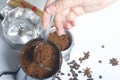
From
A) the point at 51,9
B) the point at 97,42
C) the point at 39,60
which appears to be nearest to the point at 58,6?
the point at 51,9

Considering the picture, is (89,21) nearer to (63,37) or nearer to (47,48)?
(63,37)

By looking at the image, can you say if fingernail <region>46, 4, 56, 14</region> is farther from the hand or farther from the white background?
the white background

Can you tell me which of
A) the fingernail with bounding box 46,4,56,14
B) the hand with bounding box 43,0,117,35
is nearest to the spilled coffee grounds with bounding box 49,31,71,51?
the hand with bounding box 43,0,117,35

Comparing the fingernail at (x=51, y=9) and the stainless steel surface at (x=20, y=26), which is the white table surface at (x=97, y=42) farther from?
the fingernail at (x=51, y=9)

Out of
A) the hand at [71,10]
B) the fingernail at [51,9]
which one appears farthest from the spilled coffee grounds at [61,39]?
the fingernail at [51,9]

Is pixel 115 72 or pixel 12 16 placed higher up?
pixel 12 16

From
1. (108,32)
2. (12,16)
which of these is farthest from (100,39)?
(12,16)
